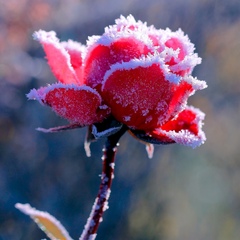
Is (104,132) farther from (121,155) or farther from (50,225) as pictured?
(121,155)

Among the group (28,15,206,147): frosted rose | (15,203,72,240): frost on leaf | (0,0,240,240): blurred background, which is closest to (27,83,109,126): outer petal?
(28,15,206,147): frosted rose

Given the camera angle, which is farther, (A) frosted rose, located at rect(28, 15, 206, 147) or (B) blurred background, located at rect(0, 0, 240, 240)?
(B) blurred background, located at rect(0, 0, 240, 240)

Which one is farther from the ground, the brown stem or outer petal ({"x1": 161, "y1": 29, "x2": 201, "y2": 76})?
outer petal ({"x1": 161, "y1": 29, "x2": 201, "y2": 76})

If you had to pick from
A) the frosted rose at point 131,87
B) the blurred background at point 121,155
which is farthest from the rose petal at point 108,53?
the blurred background at point 121,155

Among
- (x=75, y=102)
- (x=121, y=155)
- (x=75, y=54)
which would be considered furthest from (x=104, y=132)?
(x=121, y=155)

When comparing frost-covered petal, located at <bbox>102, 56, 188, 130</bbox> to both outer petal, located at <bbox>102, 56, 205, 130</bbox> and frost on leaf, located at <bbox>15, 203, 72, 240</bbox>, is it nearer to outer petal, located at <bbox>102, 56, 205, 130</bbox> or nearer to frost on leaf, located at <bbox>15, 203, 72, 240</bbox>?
outer petal, located at <bbox>102, 56, 205, 130</bbox>

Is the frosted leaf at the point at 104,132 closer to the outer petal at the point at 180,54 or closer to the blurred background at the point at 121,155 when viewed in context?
the outer petal at the point at 180,54

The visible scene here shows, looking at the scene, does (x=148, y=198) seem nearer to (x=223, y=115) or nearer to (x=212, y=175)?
(x=212, y=175)

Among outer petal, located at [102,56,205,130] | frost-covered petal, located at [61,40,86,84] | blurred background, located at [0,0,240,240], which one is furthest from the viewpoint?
blurred background, located at [0,0,240,240]
